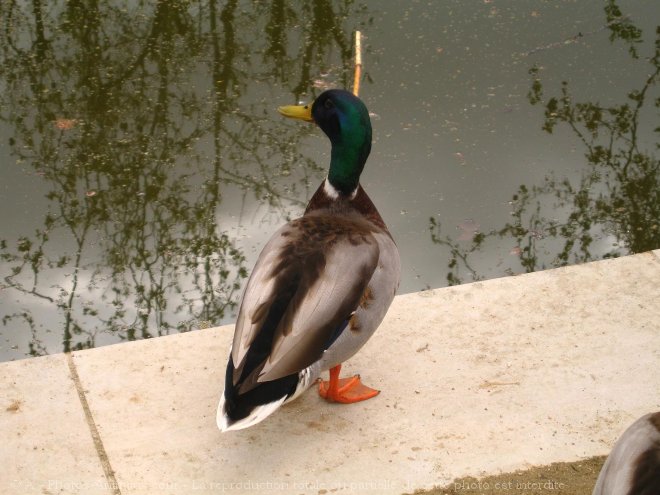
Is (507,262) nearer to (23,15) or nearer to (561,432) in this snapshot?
(561,432)

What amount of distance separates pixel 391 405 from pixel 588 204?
5.88 feet

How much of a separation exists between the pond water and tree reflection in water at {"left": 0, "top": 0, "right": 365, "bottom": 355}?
0.01m

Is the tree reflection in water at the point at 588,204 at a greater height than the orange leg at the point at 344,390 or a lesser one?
greater

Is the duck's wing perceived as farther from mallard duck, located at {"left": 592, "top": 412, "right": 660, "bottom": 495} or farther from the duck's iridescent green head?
mallard duck, located at {"left": 592, "top": 412, "right": 660, "bottom": 495}

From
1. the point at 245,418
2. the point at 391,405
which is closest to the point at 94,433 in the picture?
the point at 245,418

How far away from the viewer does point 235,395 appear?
3037 mm

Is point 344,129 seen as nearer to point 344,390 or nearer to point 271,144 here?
point 344,390

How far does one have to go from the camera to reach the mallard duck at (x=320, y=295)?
10.0 feet

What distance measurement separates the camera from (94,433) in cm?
340

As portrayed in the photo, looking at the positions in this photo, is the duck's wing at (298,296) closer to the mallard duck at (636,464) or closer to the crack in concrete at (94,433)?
the crack in concrete at (94,433)

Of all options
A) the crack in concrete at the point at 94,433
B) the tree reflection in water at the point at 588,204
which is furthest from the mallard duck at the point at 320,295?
the tree reflection in water at the point at 588,204

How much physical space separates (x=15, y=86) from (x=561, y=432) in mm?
3483

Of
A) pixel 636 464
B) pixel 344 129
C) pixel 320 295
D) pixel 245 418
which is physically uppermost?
pixel 344 129

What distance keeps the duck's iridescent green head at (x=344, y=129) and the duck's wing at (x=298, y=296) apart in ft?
1.10
